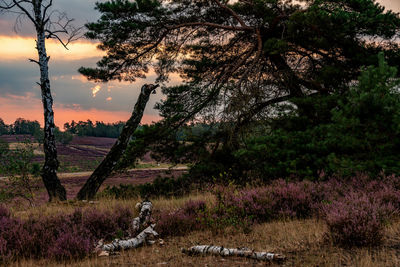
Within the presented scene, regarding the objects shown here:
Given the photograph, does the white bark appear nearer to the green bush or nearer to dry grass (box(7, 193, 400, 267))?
dry grass (box(7, 193, 400, 267))

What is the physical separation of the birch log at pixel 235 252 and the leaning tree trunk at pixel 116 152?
7.60 m

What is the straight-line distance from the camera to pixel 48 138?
10945mm

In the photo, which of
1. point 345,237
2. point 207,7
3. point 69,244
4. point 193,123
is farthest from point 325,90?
point 69,244

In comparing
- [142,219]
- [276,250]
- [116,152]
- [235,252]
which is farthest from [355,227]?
[116,152]

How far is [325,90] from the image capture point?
12.2 metres

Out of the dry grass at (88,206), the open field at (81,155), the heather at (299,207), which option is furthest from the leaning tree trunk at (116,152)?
the open field at (81,155)

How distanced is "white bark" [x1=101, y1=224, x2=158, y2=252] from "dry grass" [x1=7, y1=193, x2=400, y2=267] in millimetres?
186

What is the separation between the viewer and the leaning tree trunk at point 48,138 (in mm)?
10953

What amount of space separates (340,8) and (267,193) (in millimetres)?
7768

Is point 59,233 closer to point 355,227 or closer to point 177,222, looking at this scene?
point 177,222

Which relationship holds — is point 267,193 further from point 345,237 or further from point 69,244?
point 69,244

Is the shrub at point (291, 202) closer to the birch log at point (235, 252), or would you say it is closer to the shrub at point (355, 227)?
the shrub at point (355, 227)

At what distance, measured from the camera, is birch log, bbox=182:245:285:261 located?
4.12 metres

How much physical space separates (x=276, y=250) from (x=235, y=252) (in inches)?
26.3
